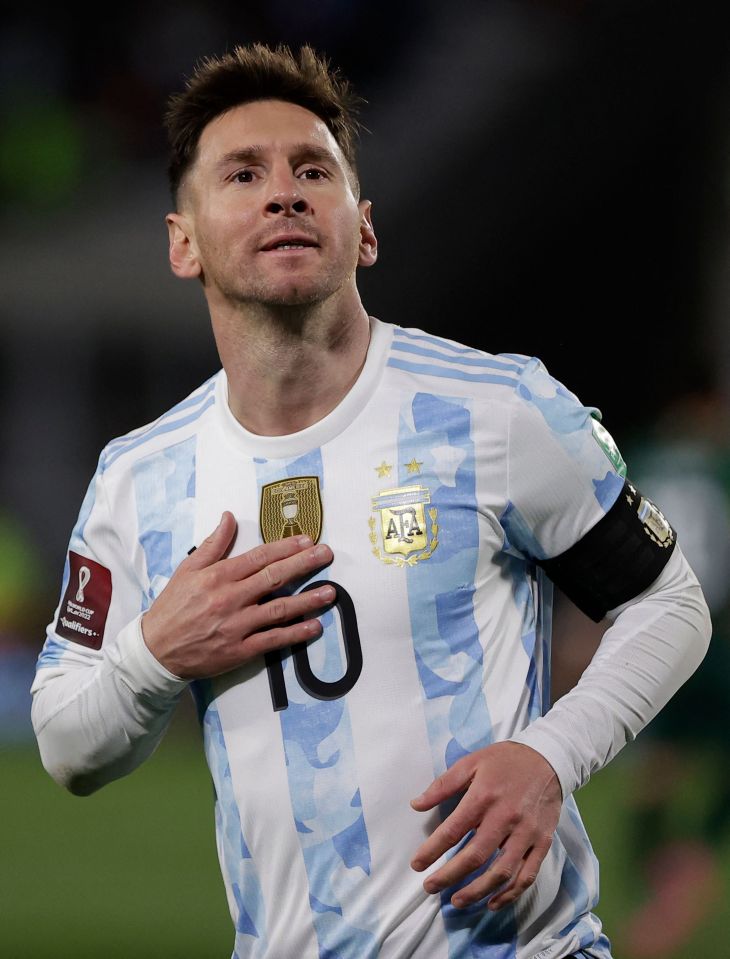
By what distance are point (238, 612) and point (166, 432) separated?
42 cm

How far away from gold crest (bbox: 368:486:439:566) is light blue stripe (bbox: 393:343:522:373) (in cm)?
21

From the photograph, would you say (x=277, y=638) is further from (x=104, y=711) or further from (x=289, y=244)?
(x=289, y=244)

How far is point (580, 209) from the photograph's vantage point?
6.49 meters

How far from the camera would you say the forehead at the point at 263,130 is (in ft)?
6.03

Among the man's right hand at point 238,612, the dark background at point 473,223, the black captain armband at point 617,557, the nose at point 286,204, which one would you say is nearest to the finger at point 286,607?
the man's right hand at point 238,612

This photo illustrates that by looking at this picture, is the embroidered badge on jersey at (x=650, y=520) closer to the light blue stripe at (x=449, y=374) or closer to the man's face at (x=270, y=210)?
the light blue stripe at (x=449, y=374)

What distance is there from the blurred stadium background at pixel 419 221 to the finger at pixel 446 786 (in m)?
4.39

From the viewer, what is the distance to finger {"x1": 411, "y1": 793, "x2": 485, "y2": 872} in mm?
1438

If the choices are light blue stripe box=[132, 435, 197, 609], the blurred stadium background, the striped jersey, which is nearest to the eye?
the striped jersey

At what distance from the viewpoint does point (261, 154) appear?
6.00 feet

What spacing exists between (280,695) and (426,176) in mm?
5120

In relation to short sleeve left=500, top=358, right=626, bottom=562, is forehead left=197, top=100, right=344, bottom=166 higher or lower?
higher

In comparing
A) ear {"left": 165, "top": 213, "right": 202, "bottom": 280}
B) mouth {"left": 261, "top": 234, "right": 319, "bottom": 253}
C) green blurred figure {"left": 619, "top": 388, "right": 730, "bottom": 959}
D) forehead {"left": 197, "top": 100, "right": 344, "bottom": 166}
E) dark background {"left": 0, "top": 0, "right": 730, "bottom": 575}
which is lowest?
green blurred figure {"left": 619, "top": 388, "right": 730, "bottom": 959}

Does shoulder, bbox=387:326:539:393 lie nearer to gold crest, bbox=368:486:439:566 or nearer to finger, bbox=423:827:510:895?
gold crest, bbox=368:486:439:566
